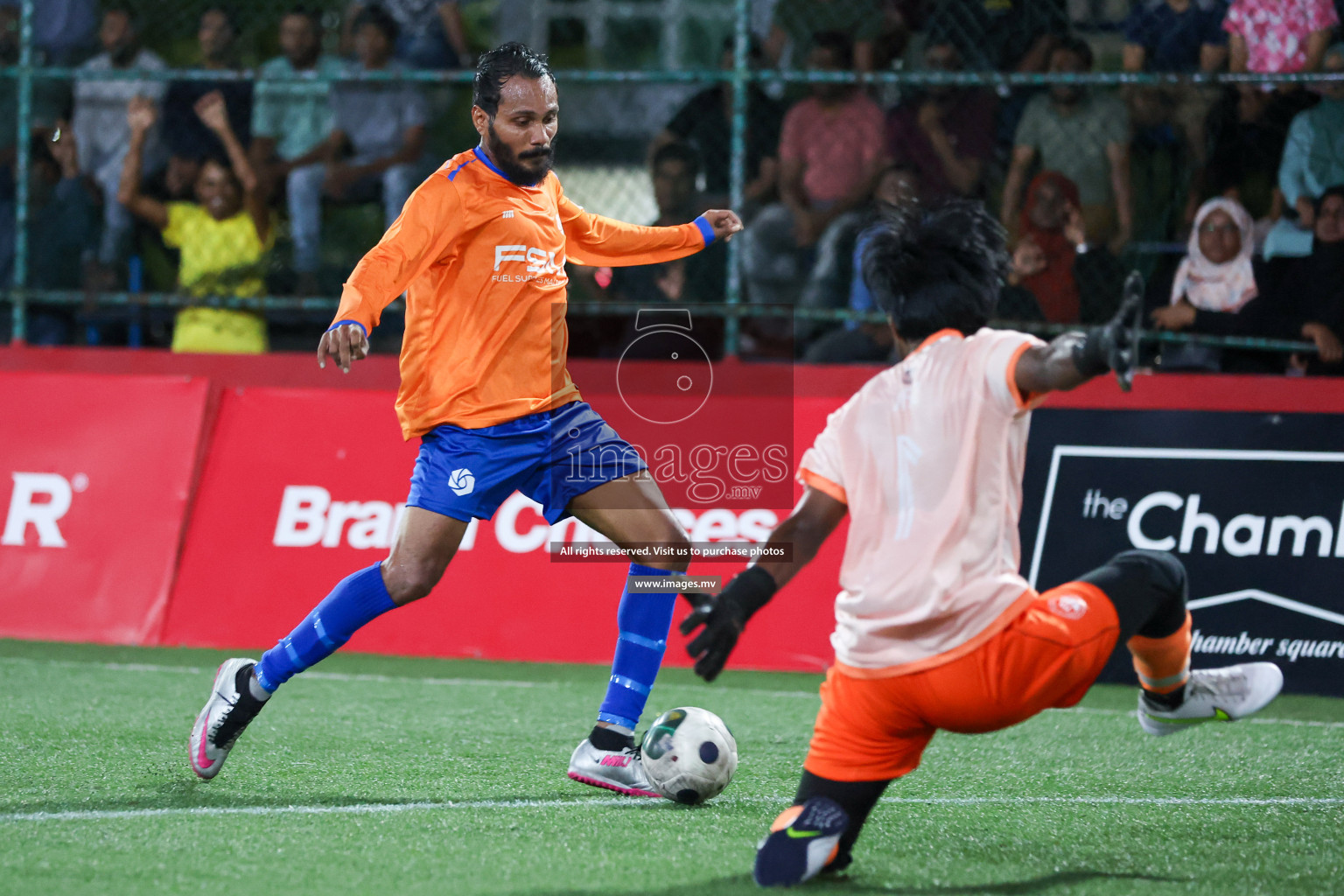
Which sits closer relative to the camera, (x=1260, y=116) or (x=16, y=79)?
(x=1260, y=116)

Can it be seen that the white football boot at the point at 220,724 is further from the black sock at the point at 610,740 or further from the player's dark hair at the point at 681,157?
the player's dark hair at the point at 681,157

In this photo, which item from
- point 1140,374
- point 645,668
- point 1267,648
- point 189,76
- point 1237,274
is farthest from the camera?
point 189,76

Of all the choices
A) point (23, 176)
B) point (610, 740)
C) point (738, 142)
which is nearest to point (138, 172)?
point (23, 176)

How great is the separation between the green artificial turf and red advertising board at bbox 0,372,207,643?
957 mm

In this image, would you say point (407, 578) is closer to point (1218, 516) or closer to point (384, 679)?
point (384, 679)

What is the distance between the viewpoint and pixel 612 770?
427cm

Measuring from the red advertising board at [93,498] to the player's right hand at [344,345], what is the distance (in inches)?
138

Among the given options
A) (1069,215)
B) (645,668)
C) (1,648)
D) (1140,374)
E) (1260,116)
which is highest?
(1260,116)

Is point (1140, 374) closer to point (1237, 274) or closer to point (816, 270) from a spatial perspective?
point (1237, 274)

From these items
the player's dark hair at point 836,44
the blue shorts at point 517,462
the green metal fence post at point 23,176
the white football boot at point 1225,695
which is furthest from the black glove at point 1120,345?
the green metal fence post at point 23,176

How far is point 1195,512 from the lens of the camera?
633 cm

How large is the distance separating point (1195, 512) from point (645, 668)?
9.88ft

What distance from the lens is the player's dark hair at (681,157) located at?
8.19 metres

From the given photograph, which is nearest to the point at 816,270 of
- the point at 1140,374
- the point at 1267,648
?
the point at 1140,374
